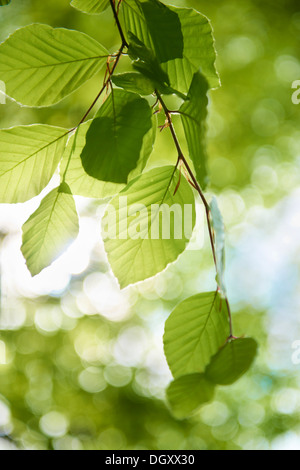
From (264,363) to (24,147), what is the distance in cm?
526

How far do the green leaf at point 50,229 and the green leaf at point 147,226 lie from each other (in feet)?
0.12

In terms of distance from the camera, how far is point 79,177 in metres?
0.40

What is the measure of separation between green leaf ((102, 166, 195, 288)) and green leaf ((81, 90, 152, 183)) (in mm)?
30

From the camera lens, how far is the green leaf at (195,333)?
0.36m

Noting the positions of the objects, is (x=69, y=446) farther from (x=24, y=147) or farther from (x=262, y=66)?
(x=24, y=147)

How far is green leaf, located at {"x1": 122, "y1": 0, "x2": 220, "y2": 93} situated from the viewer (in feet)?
1.17

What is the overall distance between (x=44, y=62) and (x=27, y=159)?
0.32 feet

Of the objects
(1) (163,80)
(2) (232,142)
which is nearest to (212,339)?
(1) (163,80)

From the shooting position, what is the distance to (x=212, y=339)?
0.37 meters

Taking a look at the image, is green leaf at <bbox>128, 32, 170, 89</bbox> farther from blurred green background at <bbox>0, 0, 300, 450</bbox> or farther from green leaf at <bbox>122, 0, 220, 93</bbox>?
blurred green background at <bbox>0, 0, 300, 450</bbox>

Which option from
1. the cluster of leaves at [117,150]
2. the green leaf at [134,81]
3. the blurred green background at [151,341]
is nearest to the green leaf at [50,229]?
the cluster of leaves at [117,150]

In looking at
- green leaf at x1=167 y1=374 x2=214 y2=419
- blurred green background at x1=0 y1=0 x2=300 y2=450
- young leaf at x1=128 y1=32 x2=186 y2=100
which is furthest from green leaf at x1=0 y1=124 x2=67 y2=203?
blurred green background at x1=0 y1=0 x2=300 y2=450

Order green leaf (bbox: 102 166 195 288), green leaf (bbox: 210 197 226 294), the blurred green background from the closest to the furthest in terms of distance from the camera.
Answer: green leaf (bbox: 210 197 226 294)
green leaf (bbox: 102 166 195 288)
the blurred green background

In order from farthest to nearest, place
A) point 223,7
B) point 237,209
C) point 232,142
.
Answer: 1. point 237,209
2. point 232,142
3. point 223,7
